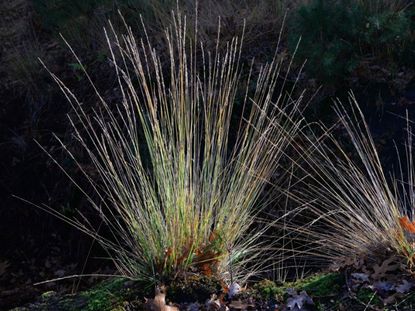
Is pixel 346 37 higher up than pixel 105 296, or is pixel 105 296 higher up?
pixel 346 37

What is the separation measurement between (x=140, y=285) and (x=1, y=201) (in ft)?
13.2

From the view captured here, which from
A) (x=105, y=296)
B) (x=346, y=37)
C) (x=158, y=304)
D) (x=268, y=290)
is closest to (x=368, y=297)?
(x=268, y=290)

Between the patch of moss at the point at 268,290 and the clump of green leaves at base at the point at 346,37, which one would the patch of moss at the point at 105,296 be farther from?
the clump of green leaves at base at the point at 346,37

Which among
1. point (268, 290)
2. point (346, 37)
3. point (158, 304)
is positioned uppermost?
point (346, 37)

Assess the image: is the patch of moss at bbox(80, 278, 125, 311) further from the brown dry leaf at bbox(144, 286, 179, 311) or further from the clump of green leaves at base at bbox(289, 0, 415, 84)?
the clump of green leaves at base at bbox(289, 0, 415, 84)

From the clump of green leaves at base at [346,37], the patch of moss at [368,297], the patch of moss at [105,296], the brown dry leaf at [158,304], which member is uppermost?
the clump of green leaves at base at [346,37]

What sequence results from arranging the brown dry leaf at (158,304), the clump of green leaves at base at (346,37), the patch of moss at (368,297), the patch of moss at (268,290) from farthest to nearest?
the clump of green leaves at base at (346,37) < the patch of moss at (268,290) < the brown dry leaf at (158,304) < the patch of moss at (368,297)

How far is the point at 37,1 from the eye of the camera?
8.23 metres

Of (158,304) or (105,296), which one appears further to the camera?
(105,296)

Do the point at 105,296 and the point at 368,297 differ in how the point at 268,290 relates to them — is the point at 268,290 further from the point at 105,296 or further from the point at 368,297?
the point at 105,296

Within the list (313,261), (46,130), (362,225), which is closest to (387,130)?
(313,261)

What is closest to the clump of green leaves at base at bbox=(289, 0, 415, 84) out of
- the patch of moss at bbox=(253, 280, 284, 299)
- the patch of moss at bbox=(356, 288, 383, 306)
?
the patch of moss at bbox=(253, 280, 284, 299)

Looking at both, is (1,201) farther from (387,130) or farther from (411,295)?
(411,295)

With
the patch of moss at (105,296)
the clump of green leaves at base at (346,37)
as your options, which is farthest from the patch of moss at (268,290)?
the clump of green leaves at base at (346,37)
